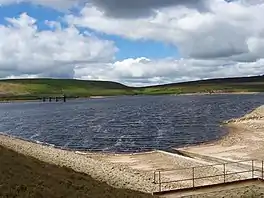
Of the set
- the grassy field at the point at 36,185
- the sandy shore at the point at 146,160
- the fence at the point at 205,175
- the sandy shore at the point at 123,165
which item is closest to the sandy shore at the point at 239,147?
the sandy shore at the point at 146,160

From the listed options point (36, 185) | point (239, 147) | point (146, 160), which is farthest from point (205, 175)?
point (36, 185)

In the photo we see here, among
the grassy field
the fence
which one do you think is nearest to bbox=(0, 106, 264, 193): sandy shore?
the fence

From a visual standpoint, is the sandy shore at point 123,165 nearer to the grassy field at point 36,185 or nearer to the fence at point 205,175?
the fence at point 205,175

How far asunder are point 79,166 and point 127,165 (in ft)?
39.6

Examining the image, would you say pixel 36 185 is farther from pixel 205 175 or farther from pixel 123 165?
pixel 123 165

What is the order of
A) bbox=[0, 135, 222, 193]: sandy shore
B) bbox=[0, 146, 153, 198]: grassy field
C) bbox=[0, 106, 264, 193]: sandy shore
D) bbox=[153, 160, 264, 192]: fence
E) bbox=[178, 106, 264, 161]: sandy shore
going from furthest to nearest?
bbox=[178, 106, 264, 161]: sandy shore < bbox=[153, 160, 264, 192]: fence < bbox=[0, 106, 264, 193]: sandy shore < bbox=[0, 135, 222, 193]: sandy shore < bbox=[0, 146, 153, 198]: grassy field

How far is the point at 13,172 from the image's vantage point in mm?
22328

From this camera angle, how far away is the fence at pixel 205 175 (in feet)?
116

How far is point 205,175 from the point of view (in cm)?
3966

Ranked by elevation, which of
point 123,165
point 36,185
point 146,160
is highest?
point 36,185

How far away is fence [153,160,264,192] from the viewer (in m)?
35.5

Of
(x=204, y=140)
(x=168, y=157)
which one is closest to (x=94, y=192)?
(x=168, y=157)

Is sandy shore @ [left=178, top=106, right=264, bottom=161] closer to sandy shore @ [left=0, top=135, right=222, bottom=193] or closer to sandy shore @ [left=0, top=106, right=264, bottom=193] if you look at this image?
sandy shore @ [left=0, top=106, right=264, bottom=193]

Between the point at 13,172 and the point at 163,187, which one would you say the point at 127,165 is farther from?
the point at 13,172
